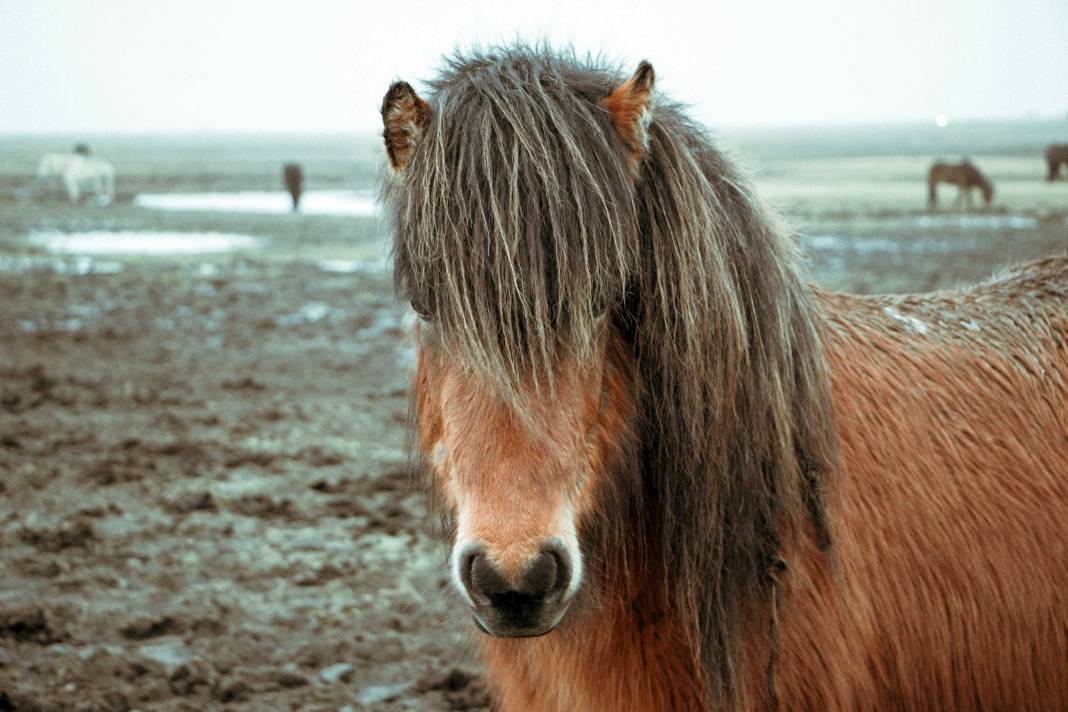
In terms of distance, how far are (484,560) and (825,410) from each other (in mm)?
979

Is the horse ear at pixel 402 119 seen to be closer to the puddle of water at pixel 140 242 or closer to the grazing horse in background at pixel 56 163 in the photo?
the puddle of water at pixel 140 242

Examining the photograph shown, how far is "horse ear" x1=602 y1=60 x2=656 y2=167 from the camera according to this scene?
2047 millimetres

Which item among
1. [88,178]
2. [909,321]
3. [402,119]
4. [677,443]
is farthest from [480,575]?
[88,178]

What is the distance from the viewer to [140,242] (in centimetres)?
1917

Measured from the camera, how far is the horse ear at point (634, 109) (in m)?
2.05

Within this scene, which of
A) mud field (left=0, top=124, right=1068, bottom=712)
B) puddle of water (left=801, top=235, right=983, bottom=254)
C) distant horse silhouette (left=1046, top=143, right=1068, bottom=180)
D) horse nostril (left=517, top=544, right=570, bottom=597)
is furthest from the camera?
distant horse silhouette (left=1046, top=143, right=1068, bottom=180)

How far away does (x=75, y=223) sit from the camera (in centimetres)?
2311

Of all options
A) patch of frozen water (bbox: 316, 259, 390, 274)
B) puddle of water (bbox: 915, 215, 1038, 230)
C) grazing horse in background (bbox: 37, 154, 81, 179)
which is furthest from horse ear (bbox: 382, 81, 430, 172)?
grazing horse in background (bbox: 37, 154, 81, 179)

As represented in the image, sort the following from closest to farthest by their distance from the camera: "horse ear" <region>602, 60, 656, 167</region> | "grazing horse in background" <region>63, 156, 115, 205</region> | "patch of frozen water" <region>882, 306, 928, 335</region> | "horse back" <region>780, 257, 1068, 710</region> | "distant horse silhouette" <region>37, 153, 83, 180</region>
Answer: "horse ear" <region>602, 60, 656, 167</region>
"horse back" <region>780, 257, 1068, 710</region>
"patch of frozen water" <region>882, 306, 928, 335</region>
"grazing horse in background" <region>63, 156, 115, 205</region>
"distant horse silhouette" <region>37, 153, 83, 180</region>

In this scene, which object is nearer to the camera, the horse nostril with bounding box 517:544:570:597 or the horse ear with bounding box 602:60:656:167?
the horse nostril with bounding box 517:544:570:597

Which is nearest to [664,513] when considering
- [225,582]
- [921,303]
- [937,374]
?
[937,374]

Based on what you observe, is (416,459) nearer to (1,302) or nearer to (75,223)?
(1,302)

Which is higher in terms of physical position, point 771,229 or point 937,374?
point 771,229

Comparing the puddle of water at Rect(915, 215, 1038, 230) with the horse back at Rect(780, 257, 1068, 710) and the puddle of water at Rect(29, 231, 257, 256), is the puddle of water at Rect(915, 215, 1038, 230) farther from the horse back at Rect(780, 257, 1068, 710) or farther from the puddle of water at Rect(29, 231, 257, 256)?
the horse back at Rect(780, 257, 1068, 710)
